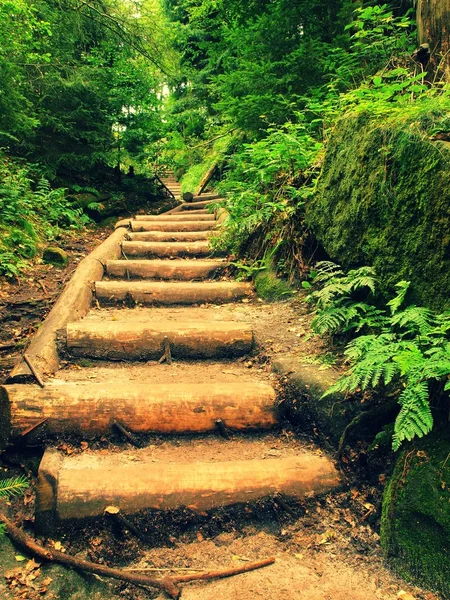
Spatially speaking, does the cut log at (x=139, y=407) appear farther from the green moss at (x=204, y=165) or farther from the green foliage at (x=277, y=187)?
the green moss at (x=204, y=165)

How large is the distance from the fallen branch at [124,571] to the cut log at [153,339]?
1.65m

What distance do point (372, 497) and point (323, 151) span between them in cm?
344

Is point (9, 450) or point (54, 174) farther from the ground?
point (54, 174)

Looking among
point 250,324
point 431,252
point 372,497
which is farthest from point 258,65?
point 372,497

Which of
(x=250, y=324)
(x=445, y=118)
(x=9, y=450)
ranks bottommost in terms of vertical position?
(x=9, y=450)

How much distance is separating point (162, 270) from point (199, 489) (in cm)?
333

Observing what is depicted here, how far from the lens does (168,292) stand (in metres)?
4.71

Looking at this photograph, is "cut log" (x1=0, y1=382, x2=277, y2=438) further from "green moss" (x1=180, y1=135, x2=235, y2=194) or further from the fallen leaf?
"green moss" (x1=180, y1=135, x2=235, y2=194)

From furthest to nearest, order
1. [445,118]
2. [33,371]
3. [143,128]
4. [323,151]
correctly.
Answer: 1. [143,128]
2. [323,151]
3. [33,371]
4. [445,118]

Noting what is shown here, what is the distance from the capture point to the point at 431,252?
8.00 feet

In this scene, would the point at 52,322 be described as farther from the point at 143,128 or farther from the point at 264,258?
the point at 143,128

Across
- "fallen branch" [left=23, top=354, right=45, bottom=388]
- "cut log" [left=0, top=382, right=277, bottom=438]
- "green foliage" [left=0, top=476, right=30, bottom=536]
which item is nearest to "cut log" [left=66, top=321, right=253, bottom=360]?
"fallen branch" [left=23, top=354, right=45, bottom=388]

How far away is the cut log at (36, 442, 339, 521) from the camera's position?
224 cm

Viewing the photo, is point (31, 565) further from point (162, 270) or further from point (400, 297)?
point (162, 270)
